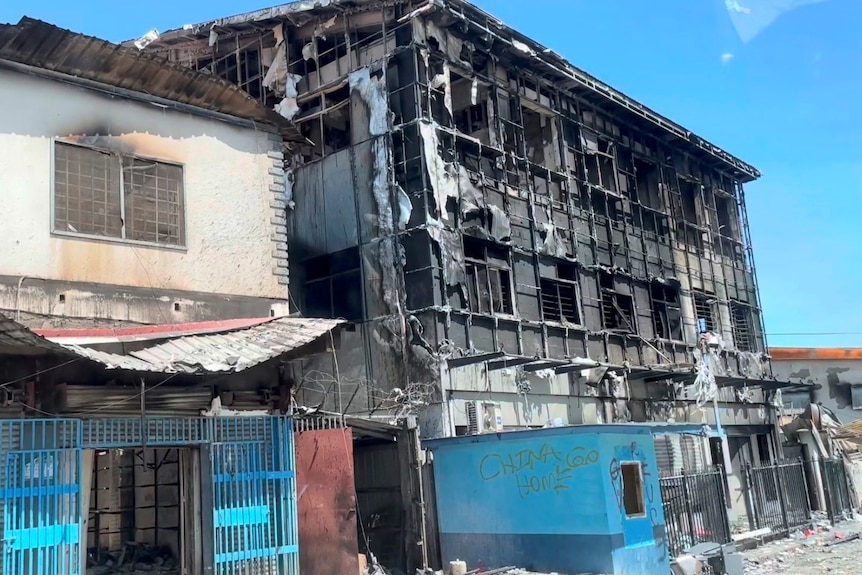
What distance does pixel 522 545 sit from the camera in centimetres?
1198

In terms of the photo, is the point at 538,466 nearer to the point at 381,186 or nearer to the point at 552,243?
the point at 381,186

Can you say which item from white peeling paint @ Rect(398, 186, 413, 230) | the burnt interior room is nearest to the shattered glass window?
the burnt interior room

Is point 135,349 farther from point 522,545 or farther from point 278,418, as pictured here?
point 522,545

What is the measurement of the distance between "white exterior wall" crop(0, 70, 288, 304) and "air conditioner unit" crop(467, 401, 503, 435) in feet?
15.8

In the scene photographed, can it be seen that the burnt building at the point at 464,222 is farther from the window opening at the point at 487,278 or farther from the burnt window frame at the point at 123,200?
the burnt window frame at the point at 123,200

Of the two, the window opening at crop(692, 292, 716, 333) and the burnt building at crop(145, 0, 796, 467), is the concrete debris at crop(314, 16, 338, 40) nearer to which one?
the burnt building at crop(145, 0, 796, 467)

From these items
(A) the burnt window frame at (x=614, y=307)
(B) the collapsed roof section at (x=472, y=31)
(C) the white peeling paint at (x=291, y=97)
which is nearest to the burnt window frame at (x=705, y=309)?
(A) the burnt window frame at (x=614, y=307)

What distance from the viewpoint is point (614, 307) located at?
800 inches

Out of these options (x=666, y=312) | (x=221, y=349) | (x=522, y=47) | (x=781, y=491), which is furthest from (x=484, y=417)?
(x=666, y=312)

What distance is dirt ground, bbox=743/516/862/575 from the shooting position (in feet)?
43.8

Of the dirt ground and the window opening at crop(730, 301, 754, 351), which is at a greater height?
the window opening at crop(730, 301, 754, 351)

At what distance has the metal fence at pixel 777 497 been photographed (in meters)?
16.7

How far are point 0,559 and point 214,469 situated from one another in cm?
244

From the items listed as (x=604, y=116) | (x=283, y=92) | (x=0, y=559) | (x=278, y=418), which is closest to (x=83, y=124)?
(x=278, y=418)
